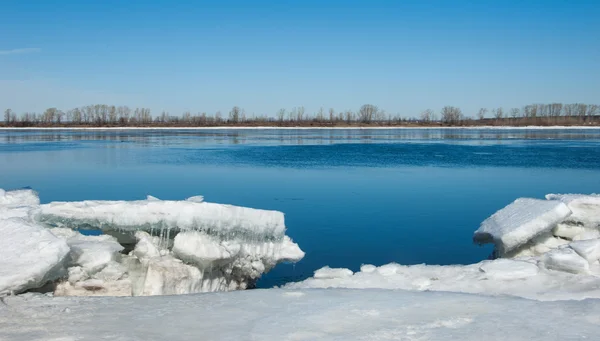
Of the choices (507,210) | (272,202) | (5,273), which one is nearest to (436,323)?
(5,273)

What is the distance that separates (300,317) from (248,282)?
8.25 feet

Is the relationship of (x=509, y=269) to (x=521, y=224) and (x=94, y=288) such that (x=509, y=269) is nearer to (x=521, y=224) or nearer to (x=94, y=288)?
(x=521, y=224)

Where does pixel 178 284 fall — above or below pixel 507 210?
below

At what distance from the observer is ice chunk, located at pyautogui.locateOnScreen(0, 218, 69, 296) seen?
463 cm

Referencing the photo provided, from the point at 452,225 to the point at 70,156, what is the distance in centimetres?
1924

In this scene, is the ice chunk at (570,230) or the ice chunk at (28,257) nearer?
the ice chunk at (28,257)

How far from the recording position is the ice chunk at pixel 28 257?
15.2 feet

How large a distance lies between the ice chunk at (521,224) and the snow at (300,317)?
81.0 inches

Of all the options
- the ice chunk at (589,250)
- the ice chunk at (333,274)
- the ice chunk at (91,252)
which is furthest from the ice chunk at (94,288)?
the ice chunk at (589,250)

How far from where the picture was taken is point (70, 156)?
78.0 feet

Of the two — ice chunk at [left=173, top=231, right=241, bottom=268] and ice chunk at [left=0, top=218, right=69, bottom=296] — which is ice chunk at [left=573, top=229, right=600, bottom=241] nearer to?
ice chunk at [left=173, top=231, right=241, bottom=268]

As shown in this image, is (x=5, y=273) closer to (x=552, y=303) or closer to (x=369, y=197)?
(x=552, y=303)

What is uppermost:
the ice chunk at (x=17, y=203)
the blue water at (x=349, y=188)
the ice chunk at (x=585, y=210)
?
the ice chunk at (x=17, y=203)

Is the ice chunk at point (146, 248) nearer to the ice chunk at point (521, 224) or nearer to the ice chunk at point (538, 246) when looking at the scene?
the ice chunk at point (521, 224)
